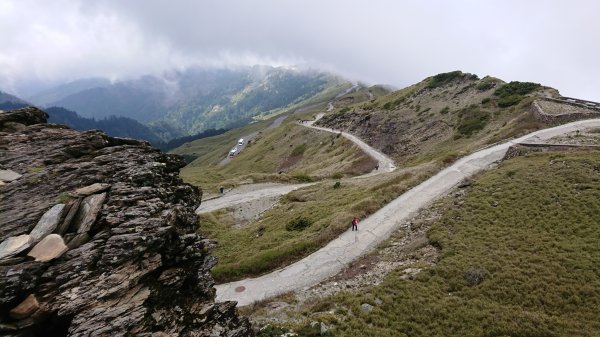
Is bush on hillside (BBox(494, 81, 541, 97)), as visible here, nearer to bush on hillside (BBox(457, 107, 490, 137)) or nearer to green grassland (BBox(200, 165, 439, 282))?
bush on hillside (BBox(457, 107, 490, 137))

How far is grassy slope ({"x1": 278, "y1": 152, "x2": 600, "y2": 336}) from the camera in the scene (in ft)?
74.9

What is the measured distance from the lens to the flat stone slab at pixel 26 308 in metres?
13.5

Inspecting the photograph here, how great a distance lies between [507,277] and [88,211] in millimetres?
27780

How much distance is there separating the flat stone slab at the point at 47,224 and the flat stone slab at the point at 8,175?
4427mm

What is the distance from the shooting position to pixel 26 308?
44.6 ft

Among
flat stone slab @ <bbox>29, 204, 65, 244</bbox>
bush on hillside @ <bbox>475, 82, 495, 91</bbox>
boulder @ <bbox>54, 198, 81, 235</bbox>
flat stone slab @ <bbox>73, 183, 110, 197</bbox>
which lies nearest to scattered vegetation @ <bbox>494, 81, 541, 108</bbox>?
bush on hillside @ <bbox>475, 82, 495, 91</bbox>

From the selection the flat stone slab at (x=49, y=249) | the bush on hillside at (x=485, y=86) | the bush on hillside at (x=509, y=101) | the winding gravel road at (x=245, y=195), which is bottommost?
the winding gravel road at (x=245, y=195)

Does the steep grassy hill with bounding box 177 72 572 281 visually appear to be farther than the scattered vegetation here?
No

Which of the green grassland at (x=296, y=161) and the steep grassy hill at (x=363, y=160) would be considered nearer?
the steep grassy hill at (x=363, y=160)

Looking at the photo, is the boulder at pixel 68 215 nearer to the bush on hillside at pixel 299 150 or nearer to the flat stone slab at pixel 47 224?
the flat stone slab at pixel 47 224

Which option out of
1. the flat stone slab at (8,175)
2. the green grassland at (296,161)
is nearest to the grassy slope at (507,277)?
the flat stone slab at (8,175)

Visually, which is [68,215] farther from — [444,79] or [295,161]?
[444,79]

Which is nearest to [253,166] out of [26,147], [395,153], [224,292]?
[395,153]

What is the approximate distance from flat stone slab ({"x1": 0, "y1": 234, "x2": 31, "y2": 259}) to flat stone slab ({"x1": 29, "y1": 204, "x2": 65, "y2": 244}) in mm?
295
